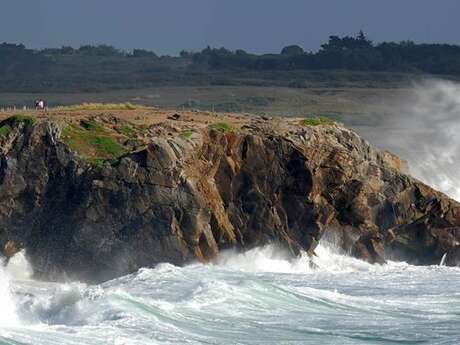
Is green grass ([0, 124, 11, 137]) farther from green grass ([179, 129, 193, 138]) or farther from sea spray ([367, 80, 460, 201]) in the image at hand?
sea spray ([367, 80, 460, 201])

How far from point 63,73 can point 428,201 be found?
84890 millimetres

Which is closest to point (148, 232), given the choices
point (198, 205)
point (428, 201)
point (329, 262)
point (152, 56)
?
point (198, 205)

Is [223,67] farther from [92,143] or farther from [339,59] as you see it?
[92,143]

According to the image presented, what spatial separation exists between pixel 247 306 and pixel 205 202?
588 cm

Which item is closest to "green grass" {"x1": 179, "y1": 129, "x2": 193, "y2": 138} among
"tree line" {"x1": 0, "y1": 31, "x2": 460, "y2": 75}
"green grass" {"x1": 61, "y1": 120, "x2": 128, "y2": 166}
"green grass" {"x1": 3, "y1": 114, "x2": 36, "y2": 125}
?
"green grass" {"x1": 61, "y1": 120, "x2": 128, "y2": 166}

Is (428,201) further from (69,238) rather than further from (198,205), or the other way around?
(69,238)

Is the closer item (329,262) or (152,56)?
(329,262)

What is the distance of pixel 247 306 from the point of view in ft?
127

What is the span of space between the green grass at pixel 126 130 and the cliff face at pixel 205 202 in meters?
2.23

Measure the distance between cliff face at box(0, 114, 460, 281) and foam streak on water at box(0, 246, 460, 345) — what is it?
2.79ft

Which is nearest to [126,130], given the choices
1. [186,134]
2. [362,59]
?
[186,134]

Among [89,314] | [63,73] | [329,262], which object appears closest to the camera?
[89,314]

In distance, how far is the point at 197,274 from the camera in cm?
4262

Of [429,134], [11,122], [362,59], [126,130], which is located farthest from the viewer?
[362,59]
